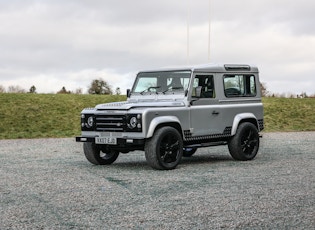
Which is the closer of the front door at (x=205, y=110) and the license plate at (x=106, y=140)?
the license plate at (x=106, y=140)

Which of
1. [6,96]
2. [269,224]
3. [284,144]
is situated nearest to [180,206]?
[269,224]

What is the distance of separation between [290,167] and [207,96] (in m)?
2.25

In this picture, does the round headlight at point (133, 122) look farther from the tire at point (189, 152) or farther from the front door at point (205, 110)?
the tire at point (189, 152)

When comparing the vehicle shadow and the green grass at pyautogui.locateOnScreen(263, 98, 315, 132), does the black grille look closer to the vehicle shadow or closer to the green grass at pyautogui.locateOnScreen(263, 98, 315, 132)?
the vehicle shadow

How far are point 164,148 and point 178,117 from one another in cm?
71

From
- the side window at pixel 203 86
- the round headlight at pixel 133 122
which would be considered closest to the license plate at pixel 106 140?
the round headlight at pixel 133 122

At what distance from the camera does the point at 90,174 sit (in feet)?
33.8

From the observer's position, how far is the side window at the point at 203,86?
37.8ft

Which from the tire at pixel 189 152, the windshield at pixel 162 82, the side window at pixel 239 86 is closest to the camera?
the windshield at pixel 162 82

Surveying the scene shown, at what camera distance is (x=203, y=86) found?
11852 millimetres

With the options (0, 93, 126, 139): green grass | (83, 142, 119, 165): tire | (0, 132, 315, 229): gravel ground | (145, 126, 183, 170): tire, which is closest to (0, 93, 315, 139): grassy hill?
(0, 93, 126, 139): green grass

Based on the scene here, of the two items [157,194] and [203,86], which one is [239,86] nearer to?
[203,86]

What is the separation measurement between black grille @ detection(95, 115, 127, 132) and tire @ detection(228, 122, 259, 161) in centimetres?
287

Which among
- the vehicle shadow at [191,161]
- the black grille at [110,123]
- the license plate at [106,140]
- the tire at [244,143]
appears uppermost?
the black grille at [110,123]
